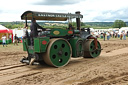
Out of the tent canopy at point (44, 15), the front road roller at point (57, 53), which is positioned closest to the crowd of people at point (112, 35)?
the tent canopy at point (44, 15)

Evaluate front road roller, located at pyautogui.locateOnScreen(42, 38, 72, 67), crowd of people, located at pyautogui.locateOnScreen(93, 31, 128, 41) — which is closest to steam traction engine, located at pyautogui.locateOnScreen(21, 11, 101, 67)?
front road roller, located at pyautogui.locateOnScreen(42, 38, 72, 67)

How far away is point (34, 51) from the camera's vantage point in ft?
22.7

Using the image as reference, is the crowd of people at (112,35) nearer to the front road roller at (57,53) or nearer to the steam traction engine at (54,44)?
the steam traction engine at (54,44)

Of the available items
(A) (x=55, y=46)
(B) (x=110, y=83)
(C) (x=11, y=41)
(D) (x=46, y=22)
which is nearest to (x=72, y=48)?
(A) (x=55, y=46)

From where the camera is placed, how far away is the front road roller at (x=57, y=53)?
22.4 feet

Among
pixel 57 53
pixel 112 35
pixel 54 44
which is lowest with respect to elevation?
pixel 57 53

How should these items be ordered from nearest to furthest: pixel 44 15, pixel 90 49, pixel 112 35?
pixel 44 15 → pixel 90 49 → pixel 112 35

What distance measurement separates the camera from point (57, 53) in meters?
7.14

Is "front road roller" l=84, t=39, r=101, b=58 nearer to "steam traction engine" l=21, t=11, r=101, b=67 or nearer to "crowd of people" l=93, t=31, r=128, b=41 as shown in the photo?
"steam traction engine" l=21, t=11, r=101, b=67

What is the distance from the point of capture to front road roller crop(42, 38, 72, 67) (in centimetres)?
684

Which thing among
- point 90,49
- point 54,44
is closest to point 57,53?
point 54,44

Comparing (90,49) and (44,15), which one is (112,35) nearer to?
(90,49)

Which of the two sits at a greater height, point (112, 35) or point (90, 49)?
point (112, 35)

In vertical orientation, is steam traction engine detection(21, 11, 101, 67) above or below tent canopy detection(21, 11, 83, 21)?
below
